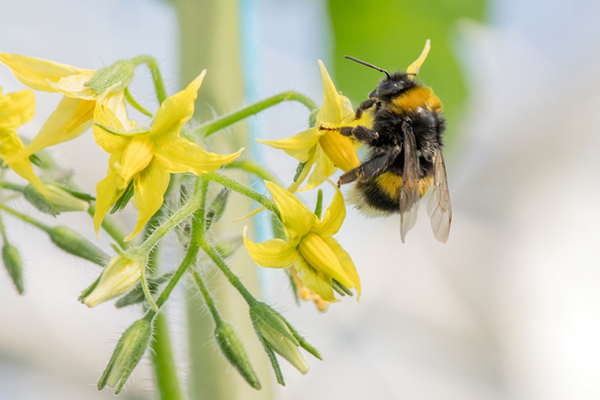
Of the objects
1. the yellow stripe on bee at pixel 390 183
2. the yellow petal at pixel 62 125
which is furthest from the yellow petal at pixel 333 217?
the yellow petal at pixel 62 125

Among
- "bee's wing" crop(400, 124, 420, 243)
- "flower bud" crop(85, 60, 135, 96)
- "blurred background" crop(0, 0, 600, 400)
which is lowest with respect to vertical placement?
"blurred background" crop(0, 0, 600, 400)

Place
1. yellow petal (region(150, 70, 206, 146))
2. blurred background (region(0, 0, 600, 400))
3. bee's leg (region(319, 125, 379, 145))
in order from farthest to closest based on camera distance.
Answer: blurred background (region(0, 0, 600, 400))
bee's leg (region(319, 125, 379, 145))
yellow petal (region(150, 70, 206, 146))

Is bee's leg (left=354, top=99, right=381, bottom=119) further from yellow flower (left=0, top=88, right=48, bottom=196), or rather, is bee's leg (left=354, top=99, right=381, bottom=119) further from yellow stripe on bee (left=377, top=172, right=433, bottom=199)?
yellow flower (left=0, top=88, right=48, bottom=196)

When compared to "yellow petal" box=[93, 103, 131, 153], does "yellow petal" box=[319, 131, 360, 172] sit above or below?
below

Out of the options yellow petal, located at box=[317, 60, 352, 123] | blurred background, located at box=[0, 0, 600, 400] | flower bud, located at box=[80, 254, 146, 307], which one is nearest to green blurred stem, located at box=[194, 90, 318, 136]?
yellow petal, located at box=[317, 60, 352, 123]

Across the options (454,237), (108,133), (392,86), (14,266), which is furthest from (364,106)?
(454,237)

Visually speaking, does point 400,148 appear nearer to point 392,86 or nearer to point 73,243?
point 392,86
